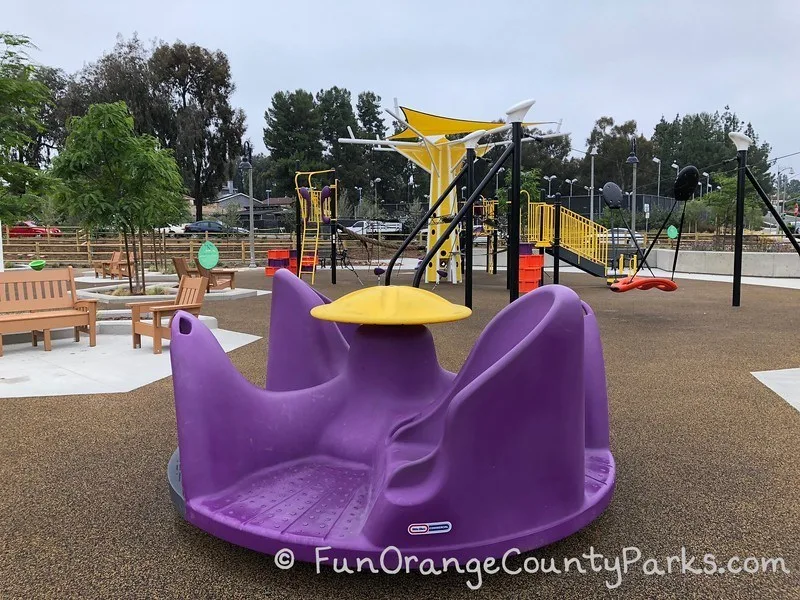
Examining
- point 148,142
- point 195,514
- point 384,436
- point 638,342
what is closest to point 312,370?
point 384,436

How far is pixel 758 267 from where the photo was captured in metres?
21.7

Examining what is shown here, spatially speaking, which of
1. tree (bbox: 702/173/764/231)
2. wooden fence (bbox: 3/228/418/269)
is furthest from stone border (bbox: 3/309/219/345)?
tree (bbox: 702/173/764/231)

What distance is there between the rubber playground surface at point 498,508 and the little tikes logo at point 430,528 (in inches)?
10.8

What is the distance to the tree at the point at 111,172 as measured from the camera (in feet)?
40.2

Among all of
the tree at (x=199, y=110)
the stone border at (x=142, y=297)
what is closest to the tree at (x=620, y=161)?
the tree at (x=199, y=110)

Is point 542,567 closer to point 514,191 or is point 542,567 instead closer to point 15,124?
point 514,191

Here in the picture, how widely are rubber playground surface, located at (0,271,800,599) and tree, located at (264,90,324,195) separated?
6360 centimetres

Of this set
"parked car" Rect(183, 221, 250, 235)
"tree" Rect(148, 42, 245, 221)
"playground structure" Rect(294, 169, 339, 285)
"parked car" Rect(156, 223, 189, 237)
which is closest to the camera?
"playground structure" Rect(294, 169, 339, 285)

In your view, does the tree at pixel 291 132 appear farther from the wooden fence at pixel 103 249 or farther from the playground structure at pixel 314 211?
the playground structure at pixel 314 211

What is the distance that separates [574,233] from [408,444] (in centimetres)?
1554

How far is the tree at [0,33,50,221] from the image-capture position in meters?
8.85

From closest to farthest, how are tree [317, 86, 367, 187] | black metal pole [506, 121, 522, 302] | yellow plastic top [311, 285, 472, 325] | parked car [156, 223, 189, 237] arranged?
yellow plastic top [311, 285, 472, 325] < black metal pole [506, 121, 522, 302] < parked car [156, 223, 189, 237] < tree [317, 86, 367, 187]

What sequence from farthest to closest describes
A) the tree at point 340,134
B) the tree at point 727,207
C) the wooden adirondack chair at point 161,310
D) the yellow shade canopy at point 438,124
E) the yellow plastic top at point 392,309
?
the tree at point 340,134 < the tree at point 727,207 < the yellow shade canopy at point 438,124 < the wooden adirondack chair at point 161,310 < the yellow plastic top at point 392,309

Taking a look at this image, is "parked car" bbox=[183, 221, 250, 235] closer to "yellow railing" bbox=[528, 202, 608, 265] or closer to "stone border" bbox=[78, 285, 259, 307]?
"stone border" bbox=[78, 285, 259, 307]
